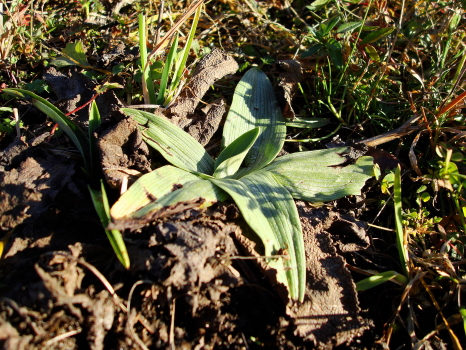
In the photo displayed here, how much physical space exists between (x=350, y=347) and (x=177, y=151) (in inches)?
45.4

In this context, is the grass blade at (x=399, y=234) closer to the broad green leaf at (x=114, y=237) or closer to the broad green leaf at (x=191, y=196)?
the broad green leaf at (x=191, y=196)

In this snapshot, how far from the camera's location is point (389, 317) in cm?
163

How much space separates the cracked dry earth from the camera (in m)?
1.34

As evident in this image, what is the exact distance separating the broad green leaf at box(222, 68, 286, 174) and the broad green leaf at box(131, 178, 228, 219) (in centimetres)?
39

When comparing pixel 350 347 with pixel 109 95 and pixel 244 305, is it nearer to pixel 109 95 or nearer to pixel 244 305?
pixel 244 305

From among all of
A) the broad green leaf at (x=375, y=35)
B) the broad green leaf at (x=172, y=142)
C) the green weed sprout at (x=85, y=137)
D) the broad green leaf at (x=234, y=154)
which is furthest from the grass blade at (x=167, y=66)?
the broad green leaf at (x=375, y=35)

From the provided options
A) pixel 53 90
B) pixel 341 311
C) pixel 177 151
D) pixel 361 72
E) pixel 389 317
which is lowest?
pixel 389 317

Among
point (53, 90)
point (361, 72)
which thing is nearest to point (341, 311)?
point (361, 72)

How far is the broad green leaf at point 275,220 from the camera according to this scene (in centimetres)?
151

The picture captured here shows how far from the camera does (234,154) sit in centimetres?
192

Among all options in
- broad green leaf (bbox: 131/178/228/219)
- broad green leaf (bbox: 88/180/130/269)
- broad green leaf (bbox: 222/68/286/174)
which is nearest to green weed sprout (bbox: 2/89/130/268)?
broad green leaf (bbox: 88/180/130/269)

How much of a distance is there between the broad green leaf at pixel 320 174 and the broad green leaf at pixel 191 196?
0.36 metres

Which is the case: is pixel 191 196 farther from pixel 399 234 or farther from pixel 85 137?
pixel 399 234

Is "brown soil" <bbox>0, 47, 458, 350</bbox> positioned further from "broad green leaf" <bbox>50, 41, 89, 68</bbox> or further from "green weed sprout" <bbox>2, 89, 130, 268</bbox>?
"broad green leaf" <bbox>50, 41, 89, 68</bbox>
